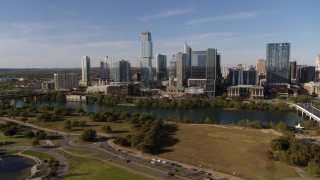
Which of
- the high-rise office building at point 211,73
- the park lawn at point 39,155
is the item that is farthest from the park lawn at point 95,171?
the high-rise office building at point 211,73

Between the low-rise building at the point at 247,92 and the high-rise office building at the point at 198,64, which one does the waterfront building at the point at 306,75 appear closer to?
the high-rise office building at the point at 198,64

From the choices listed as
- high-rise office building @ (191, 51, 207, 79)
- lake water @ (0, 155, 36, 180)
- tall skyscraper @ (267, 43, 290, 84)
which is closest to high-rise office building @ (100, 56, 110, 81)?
high-rise office building @ (191, 51, 207, 79)

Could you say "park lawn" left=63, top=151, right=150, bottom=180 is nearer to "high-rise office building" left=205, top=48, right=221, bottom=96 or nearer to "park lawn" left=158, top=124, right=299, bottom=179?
"park lawn" left=158, top=124, right=299, bottom=179

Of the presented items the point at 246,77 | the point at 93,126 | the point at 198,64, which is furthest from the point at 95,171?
the point at 246,77

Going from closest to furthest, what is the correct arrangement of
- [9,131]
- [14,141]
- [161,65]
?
[14,141] → [9,131] → [161,65]

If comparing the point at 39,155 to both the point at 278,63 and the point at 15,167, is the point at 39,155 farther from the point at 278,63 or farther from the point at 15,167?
the point at 278,63

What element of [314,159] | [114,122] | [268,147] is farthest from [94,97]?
[314,159]
